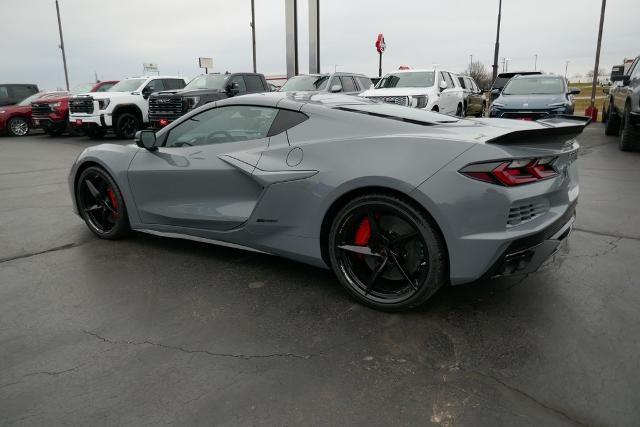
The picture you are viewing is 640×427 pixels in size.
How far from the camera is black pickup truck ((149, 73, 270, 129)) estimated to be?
45.1 ft

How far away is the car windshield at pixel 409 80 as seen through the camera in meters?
13.4

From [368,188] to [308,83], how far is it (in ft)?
38.7

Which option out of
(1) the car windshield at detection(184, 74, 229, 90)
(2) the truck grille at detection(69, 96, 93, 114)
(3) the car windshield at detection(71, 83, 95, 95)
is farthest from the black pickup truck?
(3) the car windshield at detection(71, 83, 95, 95)

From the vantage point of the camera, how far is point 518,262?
108 inches

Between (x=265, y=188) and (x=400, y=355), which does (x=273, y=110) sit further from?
(x=400, y=355)

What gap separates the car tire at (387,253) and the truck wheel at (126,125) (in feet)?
46.9

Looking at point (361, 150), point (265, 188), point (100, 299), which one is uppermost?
point (361, 150)

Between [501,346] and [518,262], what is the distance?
1.54 feet

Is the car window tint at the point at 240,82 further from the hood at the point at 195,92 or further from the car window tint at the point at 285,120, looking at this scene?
the car window tint at the point at 285,120

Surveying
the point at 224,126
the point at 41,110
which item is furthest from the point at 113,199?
the point at 41,110

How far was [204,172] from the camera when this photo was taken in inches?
147

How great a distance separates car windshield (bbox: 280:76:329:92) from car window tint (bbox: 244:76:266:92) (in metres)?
1.51

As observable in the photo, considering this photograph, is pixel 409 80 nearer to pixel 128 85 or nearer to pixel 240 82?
pixel 240 82

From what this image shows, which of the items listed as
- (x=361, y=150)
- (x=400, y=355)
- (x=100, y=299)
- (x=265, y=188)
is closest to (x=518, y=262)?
(x=400, y=355)
